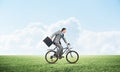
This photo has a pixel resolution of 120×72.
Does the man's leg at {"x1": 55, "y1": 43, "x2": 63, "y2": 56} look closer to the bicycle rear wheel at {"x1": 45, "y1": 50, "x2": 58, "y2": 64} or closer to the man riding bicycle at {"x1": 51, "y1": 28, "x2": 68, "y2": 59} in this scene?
the man riding bicycle at {"x1": 51, "y1": 28, "x2": 68, "y2": 59}

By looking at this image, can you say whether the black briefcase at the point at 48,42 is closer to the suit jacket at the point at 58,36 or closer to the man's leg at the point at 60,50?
the suit jacket at the point at 58,36

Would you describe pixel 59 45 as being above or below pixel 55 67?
above

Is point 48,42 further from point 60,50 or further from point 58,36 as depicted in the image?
point 60,50

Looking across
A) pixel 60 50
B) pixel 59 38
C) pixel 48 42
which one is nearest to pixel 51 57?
pixel 60 50

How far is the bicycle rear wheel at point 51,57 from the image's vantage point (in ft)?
53.2

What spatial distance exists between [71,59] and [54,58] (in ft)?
3.46

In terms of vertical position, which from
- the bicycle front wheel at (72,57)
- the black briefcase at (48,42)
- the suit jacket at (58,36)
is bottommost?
the bicycle front wheel at (72,57)

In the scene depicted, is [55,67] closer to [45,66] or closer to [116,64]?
[45,66]

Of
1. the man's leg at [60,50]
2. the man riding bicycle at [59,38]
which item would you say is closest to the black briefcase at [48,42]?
the man riding bicycle at [59,38]

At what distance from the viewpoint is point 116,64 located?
15953mm

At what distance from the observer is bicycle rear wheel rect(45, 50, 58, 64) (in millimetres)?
16220

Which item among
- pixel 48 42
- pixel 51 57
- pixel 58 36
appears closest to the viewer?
pixel 48 42

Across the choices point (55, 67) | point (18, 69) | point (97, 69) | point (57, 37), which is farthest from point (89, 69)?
point (18, 69)

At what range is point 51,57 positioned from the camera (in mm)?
16312
